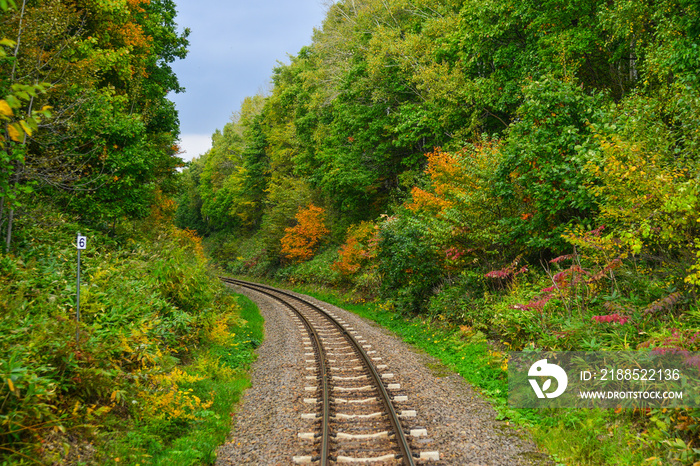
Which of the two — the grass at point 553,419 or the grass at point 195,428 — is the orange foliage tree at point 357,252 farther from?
the grass at point 195,428

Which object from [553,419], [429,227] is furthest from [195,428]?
[429,227]

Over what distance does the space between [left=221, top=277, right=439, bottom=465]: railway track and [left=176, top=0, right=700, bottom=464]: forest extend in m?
2.93

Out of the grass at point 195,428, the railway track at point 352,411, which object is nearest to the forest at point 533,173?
the railway track at point 352,411

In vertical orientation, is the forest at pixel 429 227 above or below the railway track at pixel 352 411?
above

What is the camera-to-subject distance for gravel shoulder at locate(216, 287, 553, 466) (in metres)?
5.77

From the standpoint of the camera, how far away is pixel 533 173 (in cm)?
948

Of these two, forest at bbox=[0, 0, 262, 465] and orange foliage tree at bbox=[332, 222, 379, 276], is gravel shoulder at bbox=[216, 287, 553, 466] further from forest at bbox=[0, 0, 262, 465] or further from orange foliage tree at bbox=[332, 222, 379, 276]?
orange foliage tree at bbox=[332, 222, 379, 276]

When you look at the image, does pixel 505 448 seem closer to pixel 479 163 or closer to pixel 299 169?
pixel 479 163

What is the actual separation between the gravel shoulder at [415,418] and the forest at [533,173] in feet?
4.77

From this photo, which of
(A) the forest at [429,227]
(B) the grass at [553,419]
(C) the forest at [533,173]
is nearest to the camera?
(B) the grass at [553,419]

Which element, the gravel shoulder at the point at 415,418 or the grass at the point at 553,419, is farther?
the gravel shoulder at the point at 415,418

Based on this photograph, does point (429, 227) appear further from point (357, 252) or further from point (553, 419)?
point (357, 252)

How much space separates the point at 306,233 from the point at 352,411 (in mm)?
23145

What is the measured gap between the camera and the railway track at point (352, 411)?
5.64 metres
